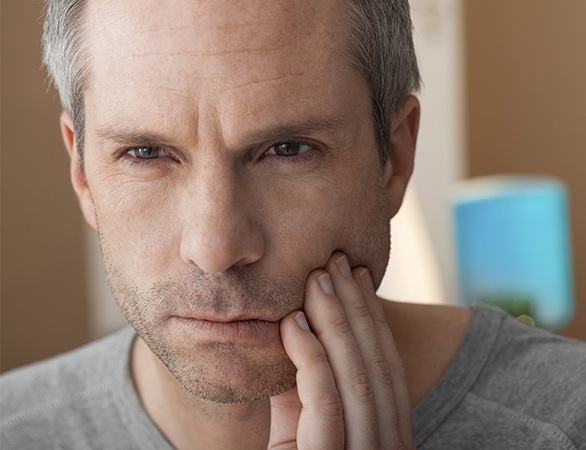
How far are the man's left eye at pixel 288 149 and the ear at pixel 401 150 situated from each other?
0.74 feet

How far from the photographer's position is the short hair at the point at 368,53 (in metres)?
1.48

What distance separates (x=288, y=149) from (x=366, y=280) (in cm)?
24

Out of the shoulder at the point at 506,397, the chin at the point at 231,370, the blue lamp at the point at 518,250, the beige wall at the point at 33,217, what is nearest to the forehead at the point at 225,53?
the chin at the point at 231,370

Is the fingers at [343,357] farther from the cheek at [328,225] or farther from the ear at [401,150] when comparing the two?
the ear at [401,150]

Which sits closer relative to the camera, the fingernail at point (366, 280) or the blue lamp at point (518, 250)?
the fingernail at point (366, 280)

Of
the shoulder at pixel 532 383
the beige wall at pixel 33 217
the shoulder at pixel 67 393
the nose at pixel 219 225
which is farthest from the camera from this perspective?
the beige wall at pixel 33 217

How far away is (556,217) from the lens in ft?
13.1

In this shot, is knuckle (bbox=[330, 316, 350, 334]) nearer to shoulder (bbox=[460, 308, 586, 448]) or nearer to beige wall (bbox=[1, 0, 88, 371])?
shoulder (bbox=[460, 308, 586, 448])

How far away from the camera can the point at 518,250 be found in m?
3.98

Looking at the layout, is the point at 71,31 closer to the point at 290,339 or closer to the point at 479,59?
the point at 290,339

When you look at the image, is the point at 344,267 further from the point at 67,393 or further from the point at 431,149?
the point at 431,149

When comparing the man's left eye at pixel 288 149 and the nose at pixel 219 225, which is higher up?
the man's left eye at pixel 288 149

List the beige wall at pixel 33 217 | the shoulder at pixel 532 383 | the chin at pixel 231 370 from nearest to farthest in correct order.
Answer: the chin at pixel 231 370, the shoulder at pixel 532 383, the beige wall at pixel 33 217

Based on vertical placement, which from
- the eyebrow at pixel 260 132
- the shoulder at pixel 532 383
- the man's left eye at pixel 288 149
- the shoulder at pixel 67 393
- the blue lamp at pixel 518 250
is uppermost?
the eyebrow at pixel 260 132
